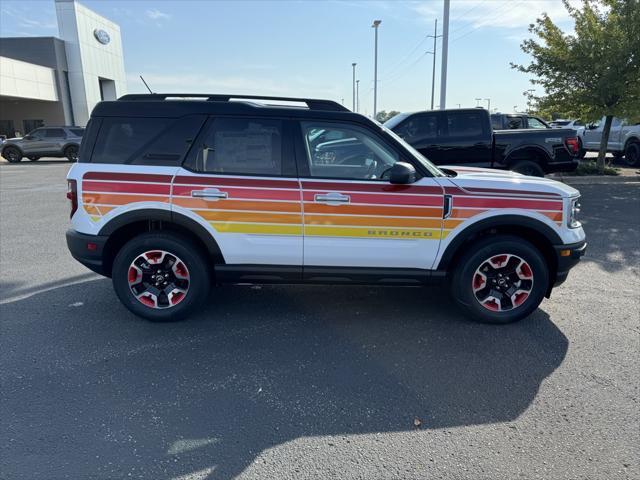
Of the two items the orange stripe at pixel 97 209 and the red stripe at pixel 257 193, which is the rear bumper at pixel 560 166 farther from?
the orange stripe at pixel 97 209

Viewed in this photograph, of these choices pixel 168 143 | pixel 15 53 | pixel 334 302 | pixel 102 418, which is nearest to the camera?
pixel 102 418

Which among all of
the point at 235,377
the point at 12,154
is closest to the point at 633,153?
the point at 235,377

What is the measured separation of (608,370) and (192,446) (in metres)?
2.99

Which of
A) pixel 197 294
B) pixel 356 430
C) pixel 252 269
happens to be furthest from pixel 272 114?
pixel 356 430

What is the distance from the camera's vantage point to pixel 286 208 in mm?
3705

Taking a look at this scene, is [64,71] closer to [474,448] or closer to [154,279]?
[154,279]

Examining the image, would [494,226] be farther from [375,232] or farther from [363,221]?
[363,221]

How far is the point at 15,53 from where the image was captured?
41.6m

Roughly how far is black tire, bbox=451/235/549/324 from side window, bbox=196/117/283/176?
6.07 feet

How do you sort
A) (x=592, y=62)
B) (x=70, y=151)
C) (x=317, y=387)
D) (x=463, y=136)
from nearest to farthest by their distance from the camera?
(x=317, y=387)
(x=463, y=136)
(x=592, y=62)
(x=70, y=151)

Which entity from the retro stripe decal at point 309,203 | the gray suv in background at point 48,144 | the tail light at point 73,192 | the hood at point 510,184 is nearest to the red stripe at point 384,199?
the retro stripe decal at point 309,203

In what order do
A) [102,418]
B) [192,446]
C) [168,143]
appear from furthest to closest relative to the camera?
[168,143], [102,418], [192,446]

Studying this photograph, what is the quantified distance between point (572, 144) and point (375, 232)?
8.07 metres

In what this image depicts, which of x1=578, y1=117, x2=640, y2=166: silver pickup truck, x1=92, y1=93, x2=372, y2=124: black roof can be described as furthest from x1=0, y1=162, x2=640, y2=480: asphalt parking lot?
x1=578, y1=117, x2=640, y2=166: silver pickup truck
